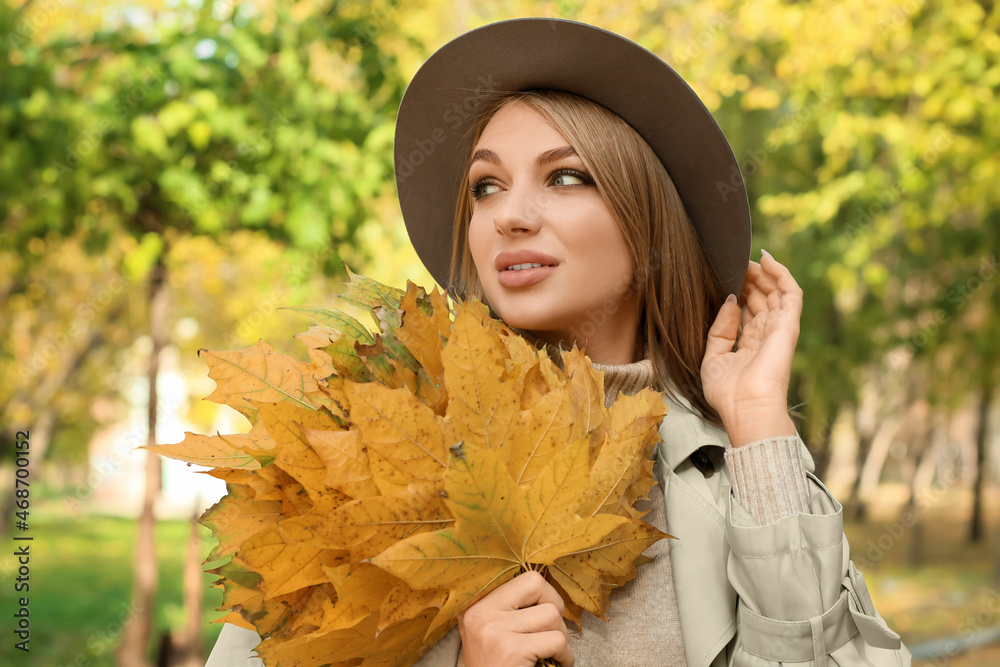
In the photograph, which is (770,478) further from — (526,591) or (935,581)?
(935,581)

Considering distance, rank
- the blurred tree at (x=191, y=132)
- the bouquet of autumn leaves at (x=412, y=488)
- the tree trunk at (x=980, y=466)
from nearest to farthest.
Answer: the bouquet of autumn leaves at (x=412, y=488)
the blurred tree at (x=191, y=132)
the tree trunk at (x=980, y=466)

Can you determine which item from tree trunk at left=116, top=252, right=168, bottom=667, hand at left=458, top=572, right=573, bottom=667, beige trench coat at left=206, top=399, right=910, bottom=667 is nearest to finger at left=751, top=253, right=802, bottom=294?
beige trench coat at left=206, top=399, right=910, bottom=667

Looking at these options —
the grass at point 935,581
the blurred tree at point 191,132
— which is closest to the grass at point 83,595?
the blurred tree at point 191,132

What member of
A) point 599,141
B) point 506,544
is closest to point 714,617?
point 506,544

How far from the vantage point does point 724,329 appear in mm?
1952

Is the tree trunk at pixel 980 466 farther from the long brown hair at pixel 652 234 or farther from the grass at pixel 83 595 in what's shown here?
the grass at pixel 83 595

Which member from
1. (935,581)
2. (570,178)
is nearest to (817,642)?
(570,178)

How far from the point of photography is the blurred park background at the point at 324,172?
4070mm

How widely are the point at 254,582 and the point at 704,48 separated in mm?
5872

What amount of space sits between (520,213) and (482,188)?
275 millimetres

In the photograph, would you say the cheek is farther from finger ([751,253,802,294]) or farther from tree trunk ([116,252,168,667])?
tree trunk ([116,252,168,667])

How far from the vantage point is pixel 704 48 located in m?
6.22

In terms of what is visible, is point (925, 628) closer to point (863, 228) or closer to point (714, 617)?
point (863, 228)

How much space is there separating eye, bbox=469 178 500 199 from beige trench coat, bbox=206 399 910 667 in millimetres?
863
